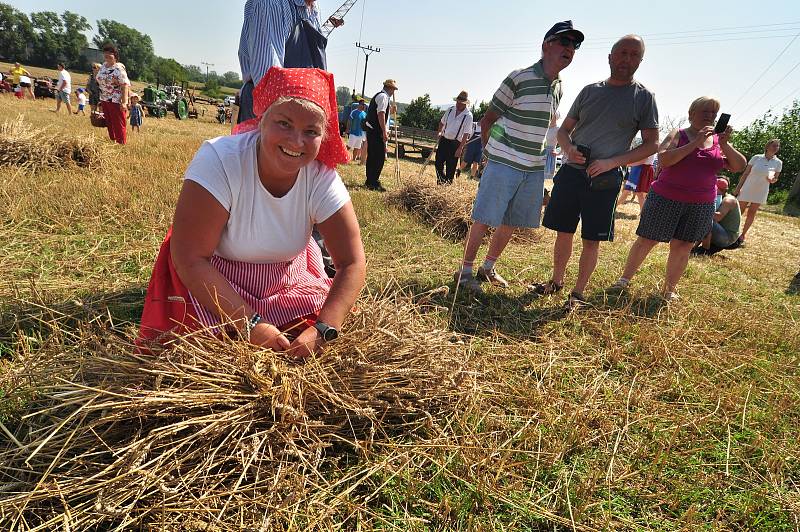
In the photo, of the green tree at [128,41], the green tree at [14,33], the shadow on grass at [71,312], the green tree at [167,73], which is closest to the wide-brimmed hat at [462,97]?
the shadow on grass at [71,312]

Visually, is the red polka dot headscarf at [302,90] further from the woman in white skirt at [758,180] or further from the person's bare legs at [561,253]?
the woman in white skirt at [758,180]

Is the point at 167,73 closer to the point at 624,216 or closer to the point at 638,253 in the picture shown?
the point at 624,216

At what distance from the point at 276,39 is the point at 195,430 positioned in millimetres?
2213

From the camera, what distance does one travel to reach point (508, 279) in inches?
154

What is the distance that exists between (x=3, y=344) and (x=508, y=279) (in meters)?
3.39

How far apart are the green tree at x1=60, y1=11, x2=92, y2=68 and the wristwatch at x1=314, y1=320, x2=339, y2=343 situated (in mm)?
105067

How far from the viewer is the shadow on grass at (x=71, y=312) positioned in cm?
208

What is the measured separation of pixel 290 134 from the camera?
1.58 m

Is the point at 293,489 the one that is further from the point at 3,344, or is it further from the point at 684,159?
the point at 684,159

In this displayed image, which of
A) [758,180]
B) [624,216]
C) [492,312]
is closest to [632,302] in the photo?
[492,312]

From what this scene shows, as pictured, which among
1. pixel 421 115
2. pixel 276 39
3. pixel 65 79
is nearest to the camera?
pixel 276 39

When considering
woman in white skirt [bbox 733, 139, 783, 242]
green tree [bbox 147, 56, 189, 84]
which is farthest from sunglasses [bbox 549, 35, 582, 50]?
green tree [bbox 147, 56, 189, 84]

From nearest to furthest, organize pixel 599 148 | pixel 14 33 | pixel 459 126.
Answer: pixel 599 148
pixel 459 126
pixel 14 33

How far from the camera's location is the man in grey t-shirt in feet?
10.1
